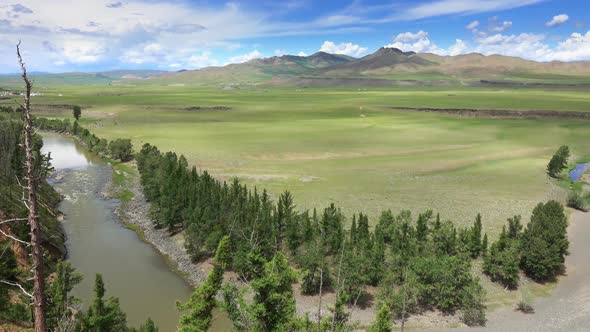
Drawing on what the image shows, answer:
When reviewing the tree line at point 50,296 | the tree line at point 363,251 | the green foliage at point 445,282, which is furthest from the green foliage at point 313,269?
the tree line at point 50,296

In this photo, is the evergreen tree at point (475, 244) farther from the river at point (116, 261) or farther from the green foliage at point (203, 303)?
the green foliage at point (203, 303)

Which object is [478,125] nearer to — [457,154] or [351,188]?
[457,154]

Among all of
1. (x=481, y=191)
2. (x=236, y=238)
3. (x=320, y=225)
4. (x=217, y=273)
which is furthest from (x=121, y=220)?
(x=481, y=191)

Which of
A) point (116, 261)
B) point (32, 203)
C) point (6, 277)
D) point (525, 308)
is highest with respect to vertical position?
point (32, 203)

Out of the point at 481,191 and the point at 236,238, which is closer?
the point at 236,238

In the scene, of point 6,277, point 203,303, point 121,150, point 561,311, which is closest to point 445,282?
point 561,311

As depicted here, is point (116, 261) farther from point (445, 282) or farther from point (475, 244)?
point (475, 244)

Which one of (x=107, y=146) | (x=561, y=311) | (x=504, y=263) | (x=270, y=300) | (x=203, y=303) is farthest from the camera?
(x=107, y=146)
